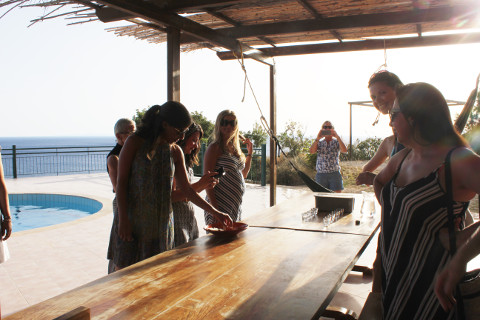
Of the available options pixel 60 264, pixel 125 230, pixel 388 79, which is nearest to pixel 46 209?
pixel 60 264

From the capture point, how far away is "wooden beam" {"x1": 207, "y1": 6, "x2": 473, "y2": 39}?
3.12 metres

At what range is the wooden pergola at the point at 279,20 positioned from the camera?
2.77m

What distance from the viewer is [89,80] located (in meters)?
66.9

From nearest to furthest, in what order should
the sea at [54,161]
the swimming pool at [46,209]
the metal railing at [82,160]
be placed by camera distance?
the swimming pool at [46,209] < the metal railing at [82,160] < the sea at [54,161]

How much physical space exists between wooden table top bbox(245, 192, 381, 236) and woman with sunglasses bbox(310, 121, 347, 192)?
7.61ft

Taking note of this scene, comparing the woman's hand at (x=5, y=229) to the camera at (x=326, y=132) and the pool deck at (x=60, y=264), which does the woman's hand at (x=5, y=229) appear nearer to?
the pool deck at (x=60, y=264)

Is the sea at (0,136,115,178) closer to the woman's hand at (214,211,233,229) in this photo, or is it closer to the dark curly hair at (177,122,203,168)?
the dark curly hair at (177,122,203,168)

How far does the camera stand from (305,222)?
2576 mm

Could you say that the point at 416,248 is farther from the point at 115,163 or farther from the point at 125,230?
the point at 115,163

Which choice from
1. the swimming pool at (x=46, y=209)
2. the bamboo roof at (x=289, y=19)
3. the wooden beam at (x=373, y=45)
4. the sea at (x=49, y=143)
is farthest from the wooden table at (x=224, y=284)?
the sea at (x=49, y=143)

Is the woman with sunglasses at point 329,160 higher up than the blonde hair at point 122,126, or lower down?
lower down

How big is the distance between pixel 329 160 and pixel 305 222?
2974 mm

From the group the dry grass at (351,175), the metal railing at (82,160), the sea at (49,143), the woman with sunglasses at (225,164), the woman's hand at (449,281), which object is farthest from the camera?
the sea at (49,143)

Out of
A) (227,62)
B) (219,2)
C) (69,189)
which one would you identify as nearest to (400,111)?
(219,2)
